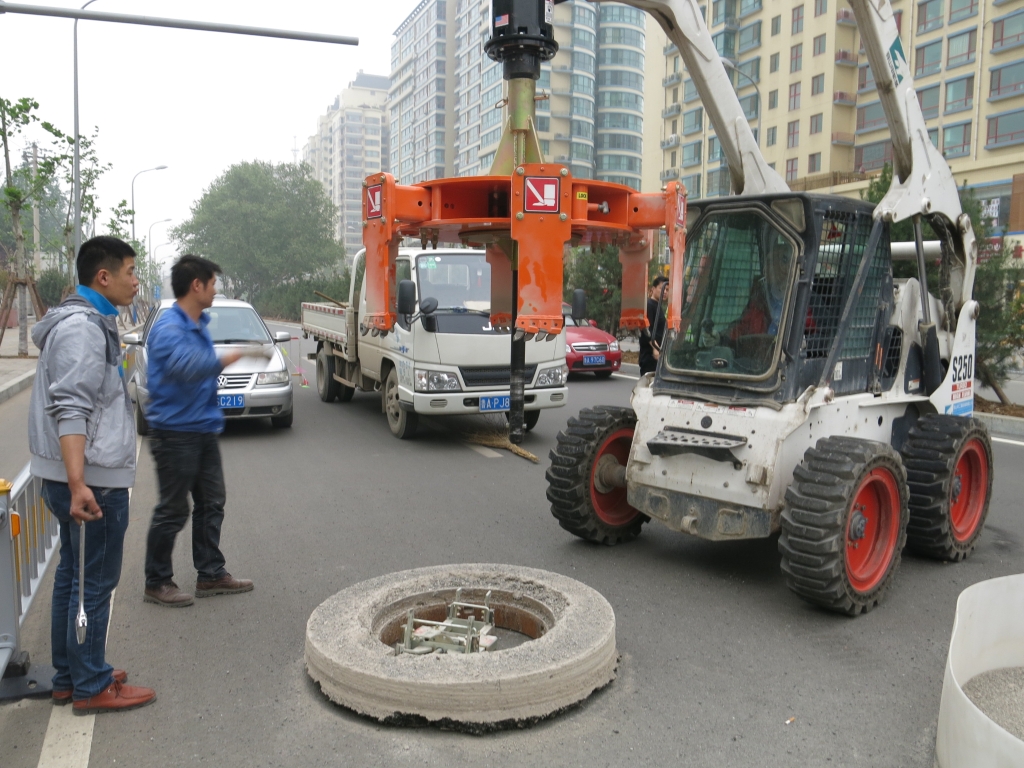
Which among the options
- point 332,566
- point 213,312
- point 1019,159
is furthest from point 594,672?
point 1019,159

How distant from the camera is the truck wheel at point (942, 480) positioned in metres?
5.57

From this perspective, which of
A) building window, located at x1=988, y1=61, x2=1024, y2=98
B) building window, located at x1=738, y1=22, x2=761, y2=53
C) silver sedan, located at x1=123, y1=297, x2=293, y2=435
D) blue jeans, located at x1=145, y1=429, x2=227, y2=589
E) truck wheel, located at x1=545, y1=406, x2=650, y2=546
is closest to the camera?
blue jeans, located at x1=145, y1=429, x2=227, y2=589

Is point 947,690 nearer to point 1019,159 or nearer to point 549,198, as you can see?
point 549,198

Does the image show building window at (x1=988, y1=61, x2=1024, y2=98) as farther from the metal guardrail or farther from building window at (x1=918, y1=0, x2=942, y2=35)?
the metal guardrail

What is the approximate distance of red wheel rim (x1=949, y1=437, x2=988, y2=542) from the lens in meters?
6.11

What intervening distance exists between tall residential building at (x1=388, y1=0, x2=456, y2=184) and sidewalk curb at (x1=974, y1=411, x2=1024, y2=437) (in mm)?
99211

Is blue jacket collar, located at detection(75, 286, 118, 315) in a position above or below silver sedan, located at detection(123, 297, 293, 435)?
above

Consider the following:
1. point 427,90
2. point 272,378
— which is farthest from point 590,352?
point 427,90

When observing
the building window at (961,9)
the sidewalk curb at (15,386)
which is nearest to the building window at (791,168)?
the building window at (961,9)

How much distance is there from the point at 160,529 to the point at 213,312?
25.2 feet

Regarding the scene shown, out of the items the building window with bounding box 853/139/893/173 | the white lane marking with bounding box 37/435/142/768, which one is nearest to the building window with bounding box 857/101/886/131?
the building window with bounding box 853/139/893/173

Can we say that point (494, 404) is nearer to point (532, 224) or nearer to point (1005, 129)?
point (532, 224)

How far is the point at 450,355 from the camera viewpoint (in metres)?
10.0

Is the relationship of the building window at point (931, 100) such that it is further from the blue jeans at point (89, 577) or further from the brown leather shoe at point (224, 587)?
the blue jeans at point (89, 577)
